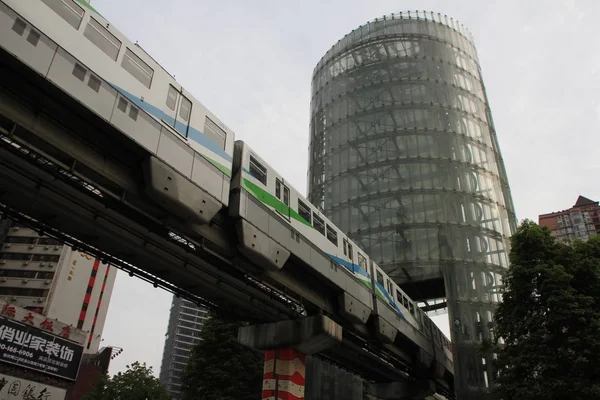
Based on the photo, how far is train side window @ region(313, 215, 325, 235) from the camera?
21531 millimetres

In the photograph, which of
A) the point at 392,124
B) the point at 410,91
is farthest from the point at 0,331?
the point at 410,91

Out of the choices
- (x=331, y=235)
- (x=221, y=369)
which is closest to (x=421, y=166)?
(x=331, y=235)

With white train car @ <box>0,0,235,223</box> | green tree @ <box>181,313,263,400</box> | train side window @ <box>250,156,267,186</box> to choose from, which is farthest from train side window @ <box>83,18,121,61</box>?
green tree @ <box>181,313,263,400</box>

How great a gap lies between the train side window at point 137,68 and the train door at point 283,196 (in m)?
6.78

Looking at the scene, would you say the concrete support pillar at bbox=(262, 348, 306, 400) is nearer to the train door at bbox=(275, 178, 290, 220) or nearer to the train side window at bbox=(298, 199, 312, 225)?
the train side window at bbox=(298, 199, 312, 225)

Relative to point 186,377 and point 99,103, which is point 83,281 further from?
point 99,103

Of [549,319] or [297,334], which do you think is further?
[297,334]

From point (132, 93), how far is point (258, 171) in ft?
19.6

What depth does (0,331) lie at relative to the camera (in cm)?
4103

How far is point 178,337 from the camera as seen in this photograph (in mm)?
166250

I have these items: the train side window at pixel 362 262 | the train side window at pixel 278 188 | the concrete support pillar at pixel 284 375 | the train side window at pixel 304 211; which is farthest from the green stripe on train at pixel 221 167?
the train side window at pixel 362 262

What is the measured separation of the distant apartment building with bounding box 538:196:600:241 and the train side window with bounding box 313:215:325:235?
124m

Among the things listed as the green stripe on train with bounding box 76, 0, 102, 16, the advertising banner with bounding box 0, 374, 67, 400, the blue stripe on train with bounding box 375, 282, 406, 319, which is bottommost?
the advertising banner with bounding box 0, 374, 67, 400

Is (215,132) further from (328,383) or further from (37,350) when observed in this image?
(37,350)
